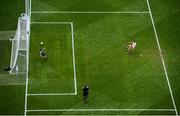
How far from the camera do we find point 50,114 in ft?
108

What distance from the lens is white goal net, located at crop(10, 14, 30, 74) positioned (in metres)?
35.2

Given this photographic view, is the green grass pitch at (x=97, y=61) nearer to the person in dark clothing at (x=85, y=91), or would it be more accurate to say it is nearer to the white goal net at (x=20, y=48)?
the person in dark clothing at (x=85, y=91)

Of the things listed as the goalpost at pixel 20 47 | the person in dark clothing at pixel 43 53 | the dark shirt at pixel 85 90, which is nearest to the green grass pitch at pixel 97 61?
the person in dark clothing at pixel 43 53

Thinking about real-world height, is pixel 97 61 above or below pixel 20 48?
below

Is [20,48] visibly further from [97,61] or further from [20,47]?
[97,61]

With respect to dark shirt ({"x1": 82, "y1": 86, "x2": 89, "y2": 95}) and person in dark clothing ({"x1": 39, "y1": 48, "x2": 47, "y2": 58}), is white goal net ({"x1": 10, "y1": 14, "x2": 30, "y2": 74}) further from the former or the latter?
dark shirt ({"x1": 82, "y1": 86, "x2": 89, "y2": 95})

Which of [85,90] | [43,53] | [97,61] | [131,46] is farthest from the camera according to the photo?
[131,46]

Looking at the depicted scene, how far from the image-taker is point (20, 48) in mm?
35250

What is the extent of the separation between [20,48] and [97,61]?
5.28m

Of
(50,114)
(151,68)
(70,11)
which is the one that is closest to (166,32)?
(151,68)

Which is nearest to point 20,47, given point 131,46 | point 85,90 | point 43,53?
point 43,53

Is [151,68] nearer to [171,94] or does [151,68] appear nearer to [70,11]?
[171,94]

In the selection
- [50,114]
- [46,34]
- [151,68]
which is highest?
[46,34]

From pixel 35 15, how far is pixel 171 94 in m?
11.8
